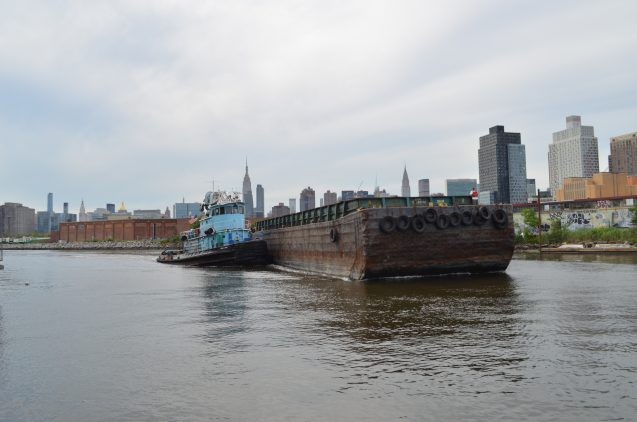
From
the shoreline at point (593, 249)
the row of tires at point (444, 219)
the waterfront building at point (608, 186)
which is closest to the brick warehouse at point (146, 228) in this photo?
the waterfront building at point (608, 186)

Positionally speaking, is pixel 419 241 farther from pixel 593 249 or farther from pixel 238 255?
pixel 593 249

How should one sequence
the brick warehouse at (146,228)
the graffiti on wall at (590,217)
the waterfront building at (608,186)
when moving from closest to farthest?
the graffiti on wall at (590,217)
the waterfront building at (608,186)
the brick warehouse at (146,228)

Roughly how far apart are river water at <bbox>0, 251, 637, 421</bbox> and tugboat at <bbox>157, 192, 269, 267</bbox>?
2725 cm

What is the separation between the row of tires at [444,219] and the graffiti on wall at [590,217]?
48.2 metres

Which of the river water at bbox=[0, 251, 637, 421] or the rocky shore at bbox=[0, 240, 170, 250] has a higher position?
the rocky shore at bbox=[0, 240, 170, 250]

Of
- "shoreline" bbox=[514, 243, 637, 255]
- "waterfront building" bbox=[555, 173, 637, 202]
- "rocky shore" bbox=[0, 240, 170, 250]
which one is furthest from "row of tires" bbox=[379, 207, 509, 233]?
"waterfront building" bbox=[555, 173, 637, 202]

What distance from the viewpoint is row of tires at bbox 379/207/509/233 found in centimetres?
2800

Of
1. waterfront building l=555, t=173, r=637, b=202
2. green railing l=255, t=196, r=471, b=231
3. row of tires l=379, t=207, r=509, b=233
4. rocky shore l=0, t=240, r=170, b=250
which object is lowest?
rocky shore l=0, t=240, r=170, b=250

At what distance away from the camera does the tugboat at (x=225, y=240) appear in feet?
166

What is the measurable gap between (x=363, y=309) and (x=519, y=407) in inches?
421

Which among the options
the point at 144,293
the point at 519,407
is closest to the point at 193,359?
the point at 519,407

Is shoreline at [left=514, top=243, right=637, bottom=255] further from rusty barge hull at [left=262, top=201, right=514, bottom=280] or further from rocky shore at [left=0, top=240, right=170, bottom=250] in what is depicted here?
rocky shore at [left=0, top=240, right=170, bottom=250]

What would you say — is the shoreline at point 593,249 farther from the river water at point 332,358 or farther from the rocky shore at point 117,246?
the rocky shore at point 117,246

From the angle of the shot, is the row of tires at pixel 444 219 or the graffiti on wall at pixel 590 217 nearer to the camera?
the row of tires at pixel 444 219
